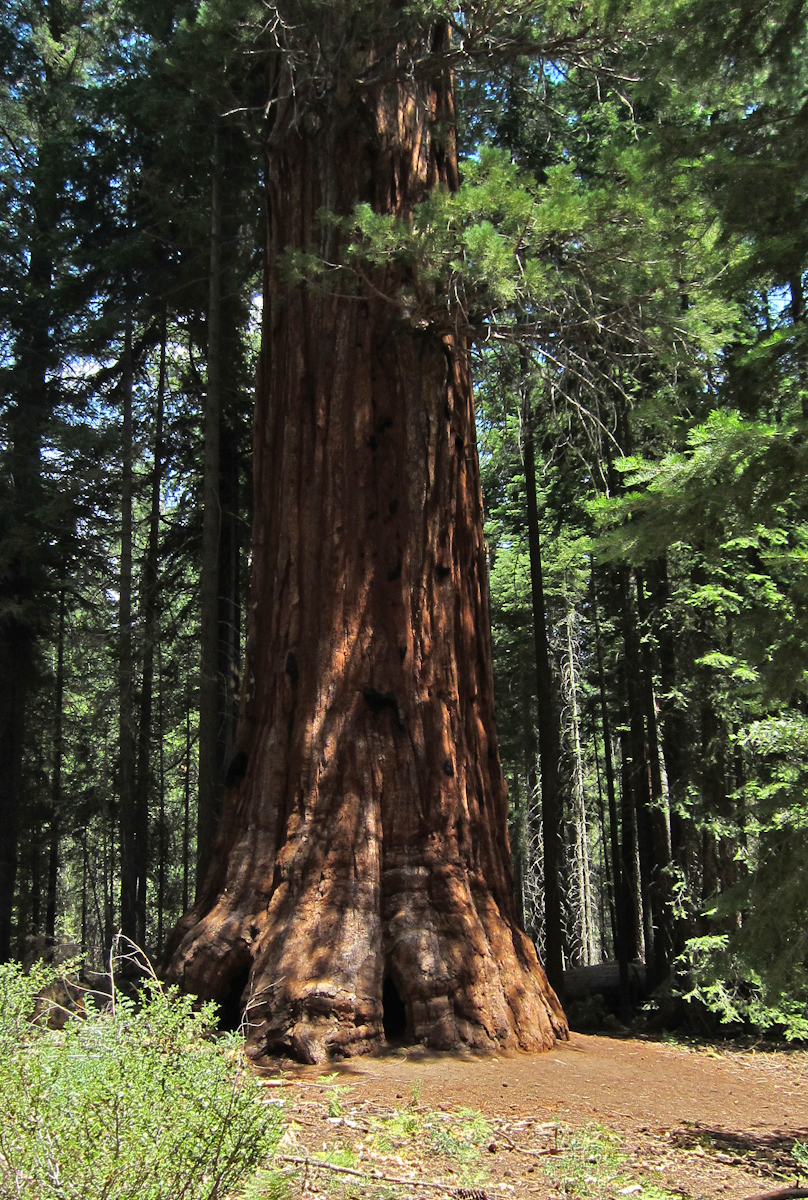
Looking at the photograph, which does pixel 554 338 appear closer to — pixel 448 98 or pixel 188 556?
pixel 448 98

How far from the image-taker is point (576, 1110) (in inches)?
191

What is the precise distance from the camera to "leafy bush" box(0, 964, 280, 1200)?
252 cm

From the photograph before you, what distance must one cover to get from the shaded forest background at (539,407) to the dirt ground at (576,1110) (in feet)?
2.53

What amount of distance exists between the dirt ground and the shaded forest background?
77cm

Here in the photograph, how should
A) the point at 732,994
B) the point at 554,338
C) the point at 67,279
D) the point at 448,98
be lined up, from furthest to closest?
1. the point at 67,279
2. the point at 732,994
3. the point at 448,98
4. the point at 554,338

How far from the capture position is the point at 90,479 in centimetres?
1386

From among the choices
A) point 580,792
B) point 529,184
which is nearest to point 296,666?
point 529,184

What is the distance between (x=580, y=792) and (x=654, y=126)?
59.2 ft

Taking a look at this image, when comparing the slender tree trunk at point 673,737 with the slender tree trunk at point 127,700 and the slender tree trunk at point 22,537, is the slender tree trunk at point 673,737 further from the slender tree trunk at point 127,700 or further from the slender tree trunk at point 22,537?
the slender tree trunk at point 22,537

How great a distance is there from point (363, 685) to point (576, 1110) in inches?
123

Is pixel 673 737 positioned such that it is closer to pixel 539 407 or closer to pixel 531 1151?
pixel 539 407

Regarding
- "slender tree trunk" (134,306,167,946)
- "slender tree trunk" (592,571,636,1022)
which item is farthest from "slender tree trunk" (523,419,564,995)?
"slender tree trunk" (134,306,167,946)

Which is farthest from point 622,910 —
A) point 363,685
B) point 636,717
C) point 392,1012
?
point 363,685

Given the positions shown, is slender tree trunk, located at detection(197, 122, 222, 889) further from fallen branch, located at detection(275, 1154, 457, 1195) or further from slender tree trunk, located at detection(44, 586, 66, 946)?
fallen branch, located at detection(275, 1154, 457, 1195)
